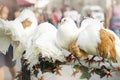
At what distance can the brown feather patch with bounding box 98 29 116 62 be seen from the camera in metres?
3.14

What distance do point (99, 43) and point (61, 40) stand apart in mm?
284

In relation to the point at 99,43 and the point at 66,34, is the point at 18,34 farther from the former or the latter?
the point at 99,43

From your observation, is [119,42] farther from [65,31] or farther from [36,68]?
[36,68]

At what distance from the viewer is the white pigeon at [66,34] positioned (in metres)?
3.28

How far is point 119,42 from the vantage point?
3.20 m

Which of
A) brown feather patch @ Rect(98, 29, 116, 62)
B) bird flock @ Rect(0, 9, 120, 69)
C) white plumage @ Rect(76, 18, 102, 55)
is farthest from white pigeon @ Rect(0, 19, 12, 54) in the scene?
brown feather patch @ Rect(98, 29, 116, 62)

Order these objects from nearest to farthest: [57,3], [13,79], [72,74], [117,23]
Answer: [72,74]
[13,79]
[117,23]
[57,3]

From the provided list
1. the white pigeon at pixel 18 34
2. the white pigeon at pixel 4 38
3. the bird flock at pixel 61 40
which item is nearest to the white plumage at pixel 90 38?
the bird flock at pixel 61 40

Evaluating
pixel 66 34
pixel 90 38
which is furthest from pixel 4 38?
pixel 90 38

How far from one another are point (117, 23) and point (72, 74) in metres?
6.23

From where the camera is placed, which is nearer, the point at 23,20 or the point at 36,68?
the point at 36,68

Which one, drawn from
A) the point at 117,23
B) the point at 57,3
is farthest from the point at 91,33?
the point at 57,3

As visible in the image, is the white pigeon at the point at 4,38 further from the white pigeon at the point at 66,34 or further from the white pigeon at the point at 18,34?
the white pigeon at the point at 66,34

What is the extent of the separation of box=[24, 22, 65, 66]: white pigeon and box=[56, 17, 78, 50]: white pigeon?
0.05 metres
